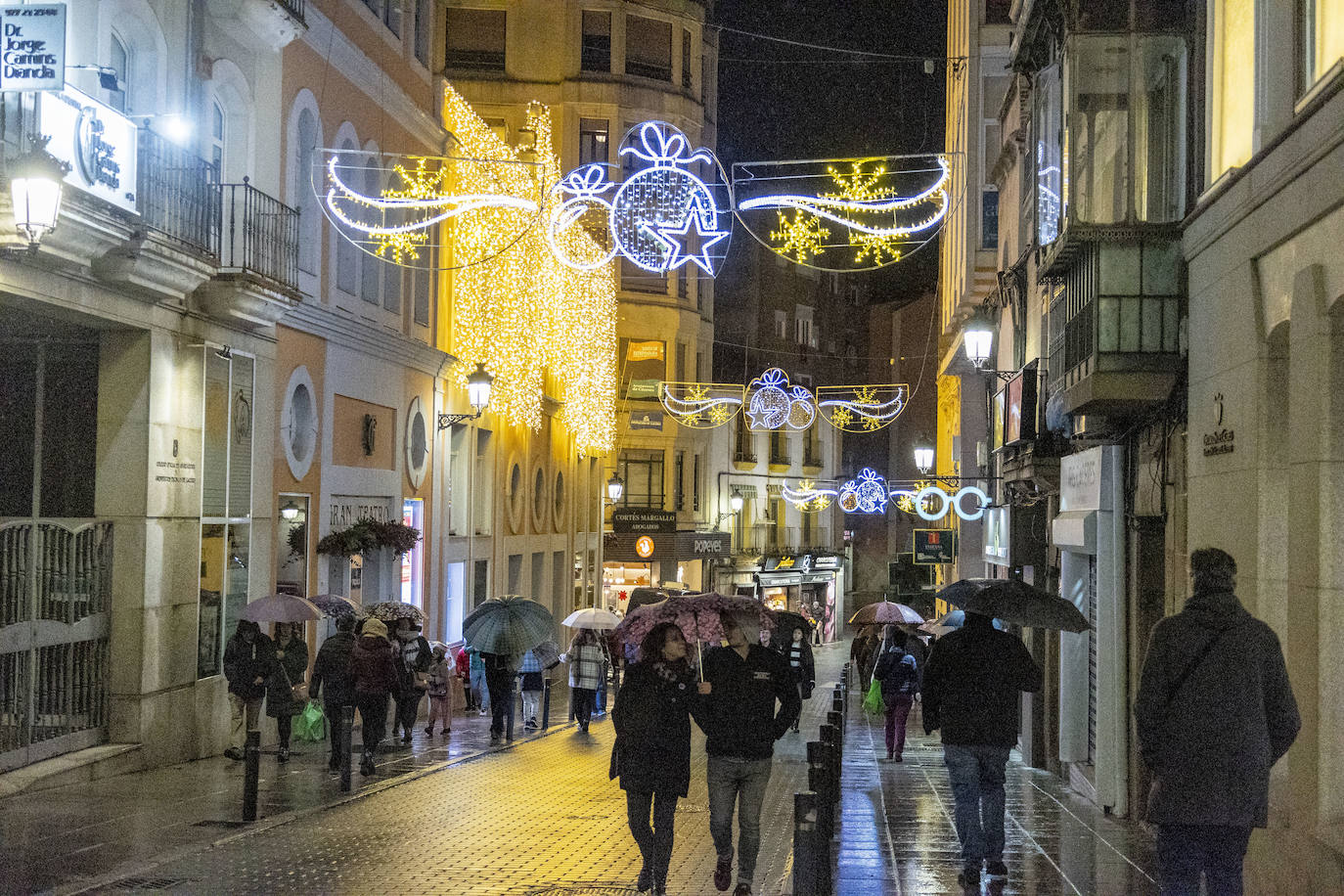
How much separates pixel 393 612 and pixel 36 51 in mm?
7713

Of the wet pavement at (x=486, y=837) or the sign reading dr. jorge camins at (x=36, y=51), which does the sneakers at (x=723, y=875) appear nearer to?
the wet pavement at (x=486, y=837)

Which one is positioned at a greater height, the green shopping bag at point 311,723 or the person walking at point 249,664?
the person walking at point 249,664

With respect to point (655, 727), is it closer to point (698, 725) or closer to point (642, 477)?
point (698, 725)

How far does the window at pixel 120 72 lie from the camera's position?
14.6 metres

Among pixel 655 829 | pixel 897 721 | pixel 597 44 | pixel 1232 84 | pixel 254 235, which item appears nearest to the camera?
pixel 655 829

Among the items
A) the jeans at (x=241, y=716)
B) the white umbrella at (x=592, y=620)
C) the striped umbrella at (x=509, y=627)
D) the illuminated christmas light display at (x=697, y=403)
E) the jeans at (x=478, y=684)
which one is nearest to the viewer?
the jeans at (x=241, y=716)

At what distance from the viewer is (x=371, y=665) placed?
1480 centimetres

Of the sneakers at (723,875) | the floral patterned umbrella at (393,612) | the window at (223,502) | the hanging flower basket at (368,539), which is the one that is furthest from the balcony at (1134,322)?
the hanging flower basket at (368,539)

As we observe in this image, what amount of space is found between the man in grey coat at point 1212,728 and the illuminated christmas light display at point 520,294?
1710 centimetres

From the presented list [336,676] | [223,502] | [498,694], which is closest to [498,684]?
[498,694]

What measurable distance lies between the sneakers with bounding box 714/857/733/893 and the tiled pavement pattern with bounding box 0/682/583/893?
4.10 metres

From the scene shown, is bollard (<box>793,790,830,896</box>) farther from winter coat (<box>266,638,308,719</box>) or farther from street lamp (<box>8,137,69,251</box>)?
winter coat (<box>266,638,308,719</box>)

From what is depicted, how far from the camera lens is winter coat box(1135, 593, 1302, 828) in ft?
21.3

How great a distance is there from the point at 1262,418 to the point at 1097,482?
492cm
